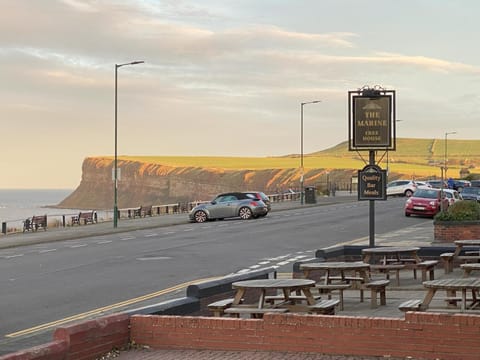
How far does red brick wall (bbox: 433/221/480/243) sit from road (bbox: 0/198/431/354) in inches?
155

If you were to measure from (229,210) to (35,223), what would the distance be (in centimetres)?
1039

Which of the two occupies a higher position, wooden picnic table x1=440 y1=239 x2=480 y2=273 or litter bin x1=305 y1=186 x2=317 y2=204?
litter bin x1=305 y1=186 x2=317 y2=204

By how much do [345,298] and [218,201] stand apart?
111 feet

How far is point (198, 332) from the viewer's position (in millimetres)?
9727

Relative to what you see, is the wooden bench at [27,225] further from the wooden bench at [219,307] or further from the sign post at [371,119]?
the wooden bench at [219,307]

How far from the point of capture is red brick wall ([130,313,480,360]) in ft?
28.4

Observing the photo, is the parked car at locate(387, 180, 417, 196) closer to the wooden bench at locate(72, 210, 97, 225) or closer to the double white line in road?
the wooden bench at locate(72, 210, 97, 225)

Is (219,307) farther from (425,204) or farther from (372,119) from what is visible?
(425,204)

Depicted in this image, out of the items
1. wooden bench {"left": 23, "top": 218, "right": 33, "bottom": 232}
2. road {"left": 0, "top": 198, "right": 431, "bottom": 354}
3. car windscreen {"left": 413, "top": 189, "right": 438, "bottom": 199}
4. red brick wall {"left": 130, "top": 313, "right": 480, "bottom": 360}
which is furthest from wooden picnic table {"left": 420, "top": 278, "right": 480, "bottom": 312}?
wooden bench {"left": 23, "top": 218, "right": 33, "bottom": 232}

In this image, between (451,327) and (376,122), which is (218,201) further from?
(451,327)

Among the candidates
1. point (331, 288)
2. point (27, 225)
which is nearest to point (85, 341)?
point (331, 288)

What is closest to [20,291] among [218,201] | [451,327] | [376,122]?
[376,122]

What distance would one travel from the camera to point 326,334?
360 inches

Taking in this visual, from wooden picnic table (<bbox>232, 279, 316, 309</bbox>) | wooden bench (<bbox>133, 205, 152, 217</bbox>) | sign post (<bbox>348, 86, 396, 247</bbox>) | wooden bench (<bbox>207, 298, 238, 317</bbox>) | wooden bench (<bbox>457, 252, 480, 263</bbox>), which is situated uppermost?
sign post (<bbox>348, 86, 396, 247</bbox>)
